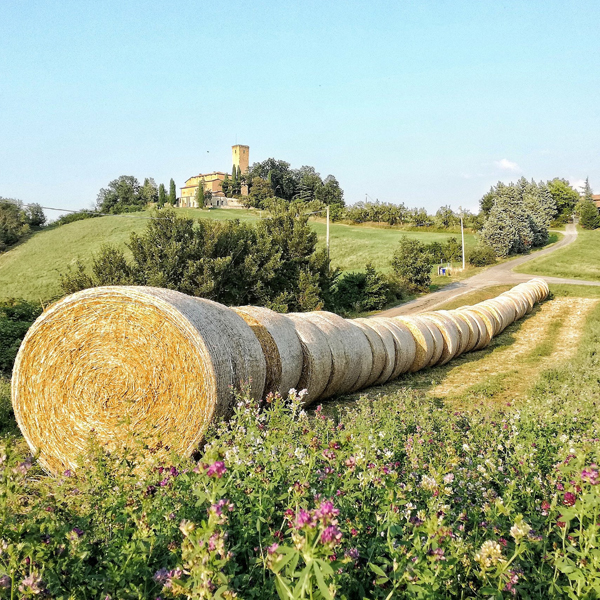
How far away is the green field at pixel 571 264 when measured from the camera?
139 feet

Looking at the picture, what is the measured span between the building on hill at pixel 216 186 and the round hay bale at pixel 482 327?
9668cm

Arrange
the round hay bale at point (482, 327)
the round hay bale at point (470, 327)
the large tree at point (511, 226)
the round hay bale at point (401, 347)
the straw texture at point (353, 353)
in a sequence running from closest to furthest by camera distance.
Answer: the straw texture at point (353, 353) → the round hay bale at point (401, 347) → the round hay bale at point (470, 327) → the round hay bale at point (482, 327) → the large tree at point (511, 226)

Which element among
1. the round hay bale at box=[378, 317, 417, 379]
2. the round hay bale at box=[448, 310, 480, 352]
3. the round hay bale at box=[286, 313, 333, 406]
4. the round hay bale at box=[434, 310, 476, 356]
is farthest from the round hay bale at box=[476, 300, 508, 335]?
the round hay bale at box=[286, 313, 333, 406]

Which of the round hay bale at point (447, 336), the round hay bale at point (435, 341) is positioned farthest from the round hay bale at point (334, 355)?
the round hay bale at point (447, 336)

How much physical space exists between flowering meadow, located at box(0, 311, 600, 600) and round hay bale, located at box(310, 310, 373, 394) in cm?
613

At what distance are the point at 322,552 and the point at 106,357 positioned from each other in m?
5.53

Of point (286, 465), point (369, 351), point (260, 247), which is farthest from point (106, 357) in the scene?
point (260, 247)

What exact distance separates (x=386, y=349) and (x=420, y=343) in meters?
2.32

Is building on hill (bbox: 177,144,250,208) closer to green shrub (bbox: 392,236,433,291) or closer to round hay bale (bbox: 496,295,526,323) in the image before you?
green shrub (bbox: 392,236,433,291)

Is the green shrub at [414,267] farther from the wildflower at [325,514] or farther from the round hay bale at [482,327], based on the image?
the wildflower at [325,514]

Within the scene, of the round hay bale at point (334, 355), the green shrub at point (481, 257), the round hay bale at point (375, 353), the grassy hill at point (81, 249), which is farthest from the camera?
the green shrub at point (481, 257)

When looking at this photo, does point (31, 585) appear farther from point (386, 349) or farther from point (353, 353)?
point (386, 349)

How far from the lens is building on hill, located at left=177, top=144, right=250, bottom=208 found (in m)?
117

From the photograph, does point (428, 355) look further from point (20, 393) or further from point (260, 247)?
point (260, 247)
